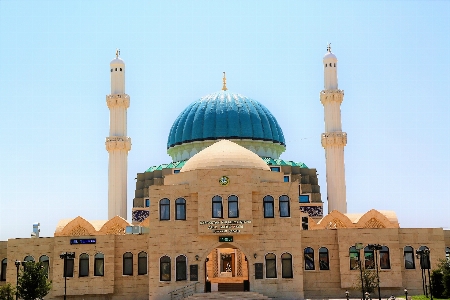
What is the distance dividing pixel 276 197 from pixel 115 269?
1034cm

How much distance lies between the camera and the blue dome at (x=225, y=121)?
45094 millimetres

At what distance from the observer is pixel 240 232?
32.3 meters

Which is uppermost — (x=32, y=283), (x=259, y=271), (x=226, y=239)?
(x=226, y=239)

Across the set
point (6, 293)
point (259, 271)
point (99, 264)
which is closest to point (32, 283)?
point (6, 293)

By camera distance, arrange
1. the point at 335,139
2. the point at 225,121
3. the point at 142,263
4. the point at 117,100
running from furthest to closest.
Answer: the point at 117,100
the point at 335,139
the point at 225,121
the point at 142,263

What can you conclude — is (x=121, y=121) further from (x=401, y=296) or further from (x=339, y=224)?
(x=401, y=296)

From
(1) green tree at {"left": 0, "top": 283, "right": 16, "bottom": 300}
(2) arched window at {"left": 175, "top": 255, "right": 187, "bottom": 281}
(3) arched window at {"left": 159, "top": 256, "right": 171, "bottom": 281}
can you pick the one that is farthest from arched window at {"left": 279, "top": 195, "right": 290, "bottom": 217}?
(1) green tree at {"left": 0, "top": 283, "right": 16, "bottom": 300}

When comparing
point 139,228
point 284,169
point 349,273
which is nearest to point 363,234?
point 349,273

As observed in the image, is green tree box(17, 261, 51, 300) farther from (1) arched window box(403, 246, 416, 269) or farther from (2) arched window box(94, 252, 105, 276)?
(1) arched window box(403, 246, 416, 269)

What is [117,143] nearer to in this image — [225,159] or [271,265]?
[225,159]

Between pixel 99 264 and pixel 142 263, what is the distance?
98.1 inches

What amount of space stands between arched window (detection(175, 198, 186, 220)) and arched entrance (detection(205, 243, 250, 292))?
11.4 ft

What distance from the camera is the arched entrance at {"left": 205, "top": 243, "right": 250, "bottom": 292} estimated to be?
120 feet

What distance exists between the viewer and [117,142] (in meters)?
45.7
